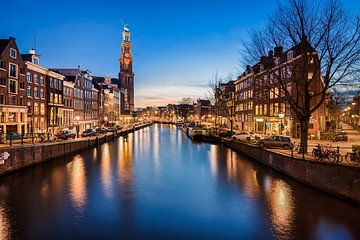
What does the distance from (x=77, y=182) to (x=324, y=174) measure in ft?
69.4

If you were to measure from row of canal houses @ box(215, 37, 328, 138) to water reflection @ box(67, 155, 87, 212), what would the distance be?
2216 cm

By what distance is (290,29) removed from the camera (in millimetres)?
32969

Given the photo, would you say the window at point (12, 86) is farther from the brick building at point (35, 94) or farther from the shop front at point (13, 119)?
the brick building at point (35, 94)

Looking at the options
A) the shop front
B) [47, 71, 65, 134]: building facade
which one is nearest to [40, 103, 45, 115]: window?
[47, 71, 65, 134]: building facade

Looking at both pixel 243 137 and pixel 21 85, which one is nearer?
pixel 21 85

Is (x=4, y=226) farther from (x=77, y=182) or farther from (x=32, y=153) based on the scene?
(x=32, y=153)

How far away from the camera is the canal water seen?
17062mm

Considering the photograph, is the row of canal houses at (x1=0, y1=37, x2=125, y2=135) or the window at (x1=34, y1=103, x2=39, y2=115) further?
the window at (x1=34, y1=103, x2=39, y2=115)

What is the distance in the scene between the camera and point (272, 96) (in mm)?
69250

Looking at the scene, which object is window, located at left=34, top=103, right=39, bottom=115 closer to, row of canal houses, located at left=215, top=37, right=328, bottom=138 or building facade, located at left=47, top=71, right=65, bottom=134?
building facade, located at left=47, top=71, right=65, bottom=134

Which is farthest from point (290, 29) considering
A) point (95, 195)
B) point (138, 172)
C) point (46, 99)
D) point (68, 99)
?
point (68, 99)

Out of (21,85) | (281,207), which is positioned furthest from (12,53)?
(281,207)

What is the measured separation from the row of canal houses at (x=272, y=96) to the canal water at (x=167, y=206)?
42.1 ft

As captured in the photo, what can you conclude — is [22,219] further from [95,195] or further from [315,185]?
[315,185]
